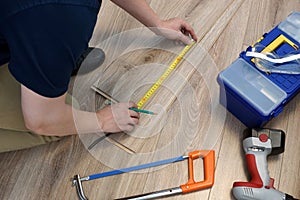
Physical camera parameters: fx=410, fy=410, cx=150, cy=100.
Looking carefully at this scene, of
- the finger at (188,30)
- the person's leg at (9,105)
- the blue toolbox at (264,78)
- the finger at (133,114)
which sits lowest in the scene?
the person's leg at (9,105)

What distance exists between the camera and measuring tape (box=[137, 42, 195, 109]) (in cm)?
124

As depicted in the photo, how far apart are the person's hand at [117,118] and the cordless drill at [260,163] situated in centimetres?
32

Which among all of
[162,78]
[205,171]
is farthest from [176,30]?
[205,171]

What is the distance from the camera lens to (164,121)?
1211 millimetres

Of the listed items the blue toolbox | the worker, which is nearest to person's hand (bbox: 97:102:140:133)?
the worker

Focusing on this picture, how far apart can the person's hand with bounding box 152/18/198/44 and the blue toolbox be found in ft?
0.75

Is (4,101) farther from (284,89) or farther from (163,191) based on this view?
(284,89)

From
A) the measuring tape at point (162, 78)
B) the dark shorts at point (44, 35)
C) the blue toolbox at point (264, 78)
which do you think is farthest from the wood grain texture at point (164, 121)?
the dark shorts at point (44, 35)

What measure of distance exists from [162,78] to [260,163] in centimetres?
39

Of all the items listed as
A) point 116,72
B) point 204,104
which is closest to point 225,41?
point 204,104

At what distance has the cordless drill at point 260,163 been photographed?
1038 mm

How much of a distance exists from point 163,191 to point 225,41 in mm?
539

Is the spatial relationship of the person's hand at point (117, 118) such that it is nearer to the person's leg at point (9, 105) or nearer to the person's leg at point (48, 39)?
the person's leg at point (9, 105)

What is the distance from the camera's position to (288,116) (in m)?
1.22
